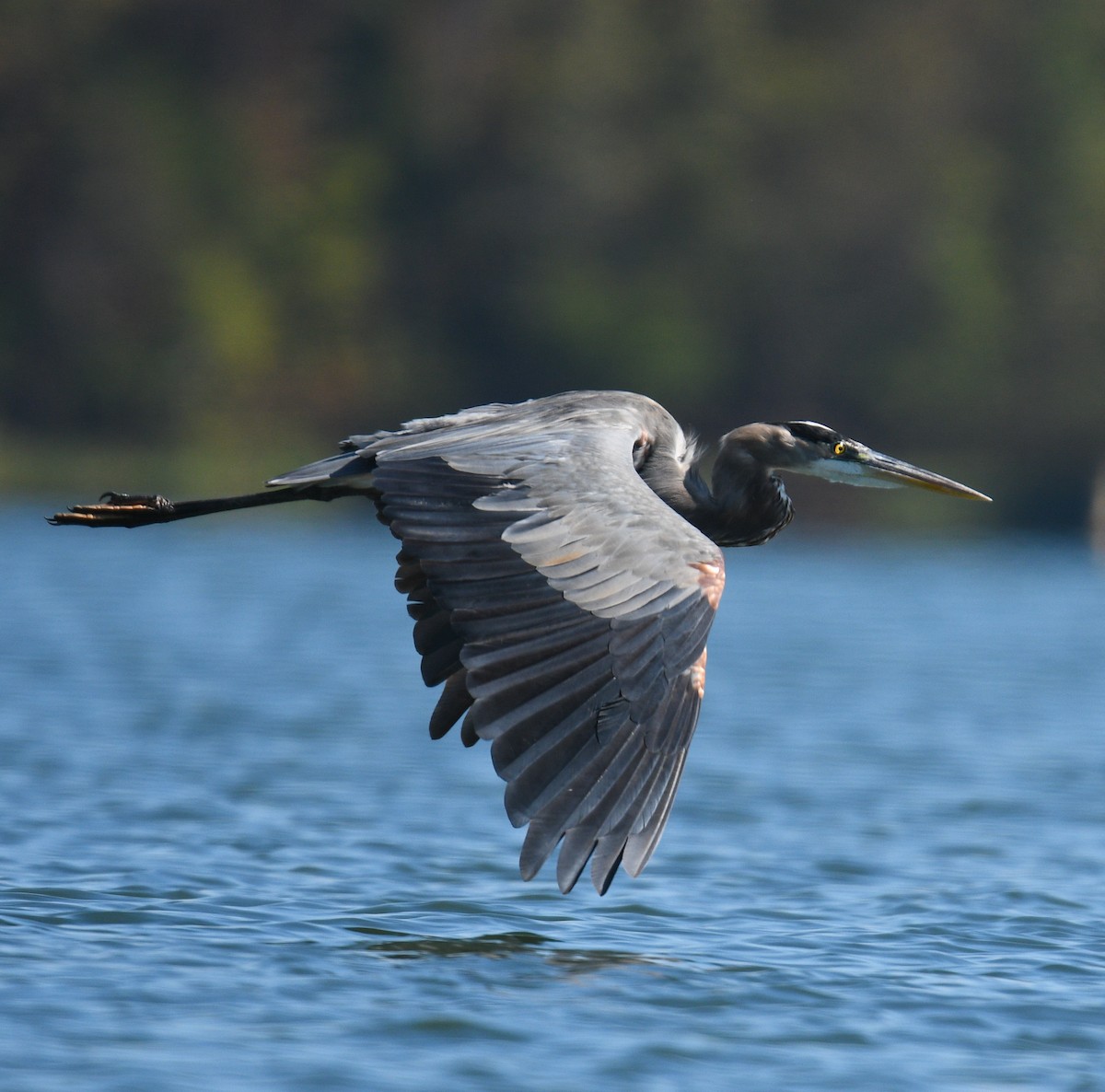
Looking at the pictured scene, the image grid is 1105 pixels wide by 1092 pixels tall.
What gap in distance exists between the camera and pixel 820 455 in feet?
27.0

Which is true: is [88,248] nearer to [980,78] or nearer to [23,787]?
[980,78]

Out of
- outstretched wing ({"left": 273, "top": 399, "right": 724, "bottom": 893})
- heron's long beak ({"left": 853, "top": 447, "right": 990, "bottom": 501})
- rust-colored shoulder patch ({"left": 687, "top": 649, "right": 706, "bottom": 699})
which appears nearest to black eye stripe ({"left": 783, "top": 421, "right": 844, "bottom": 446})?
heron's long beak ({"left": 853, "top": 447, "right": 990, "bottom": 501})

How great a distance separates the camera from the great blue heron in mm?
6125

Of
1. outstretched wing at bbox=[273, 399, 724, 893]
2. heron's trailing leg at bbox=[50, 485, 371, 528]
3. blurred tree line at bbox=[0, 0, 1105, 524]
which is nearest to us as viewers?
outstretched wing at bbox=[273, 399, 724, 893]

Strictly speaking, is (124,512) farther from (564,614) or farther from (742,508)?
(564,614)

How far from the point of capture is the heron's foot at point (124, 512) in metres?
Answer: 8.30

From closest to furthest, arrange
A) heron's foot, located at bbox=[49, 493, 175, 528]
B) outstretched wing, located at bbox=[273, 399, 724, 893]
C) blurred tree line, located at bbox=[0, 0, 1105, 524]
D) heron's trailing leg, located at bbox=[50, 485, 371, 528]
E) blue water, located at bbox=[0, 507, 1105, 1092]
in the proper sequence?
blue water, located at bbox=[0, 507, 1105, 1092] → outstretched wing, located at bbox=[273, 399, 724, 893] → heron's trailing leg, located at bbox=[50, 485, 371, 528] → heron's foot, located at bbox=[49, 493, 175, 528] → blurred tree line, located at bbox=[0, 0, 1105, 524]

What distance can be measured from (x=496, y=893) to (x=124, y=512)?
7.07 feet

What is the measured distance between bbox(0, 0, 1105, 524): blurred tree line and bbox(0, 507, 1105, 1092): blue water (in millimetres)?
33156

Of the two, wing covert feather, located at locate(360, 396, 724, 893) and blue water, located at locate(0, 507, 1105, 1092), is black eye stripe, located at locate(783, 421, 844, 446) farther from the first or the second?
blue water, located at locate(0, 507, 1105, 1092)

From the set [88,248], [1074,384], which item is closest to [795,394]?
[1074,384]

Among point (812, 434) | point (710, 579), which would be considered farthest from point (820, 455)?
point (710, 579)

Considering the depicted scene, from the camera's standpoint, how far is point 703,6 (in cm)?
5816

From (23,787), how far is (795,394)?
150 ft
